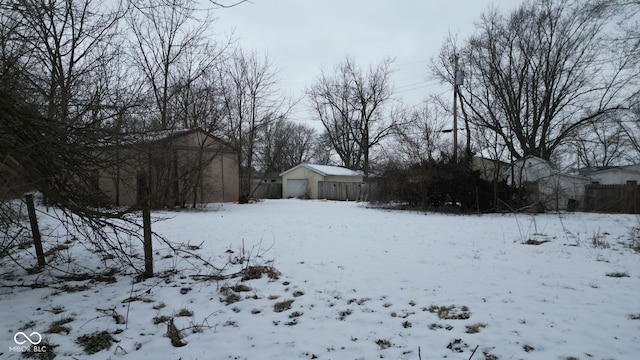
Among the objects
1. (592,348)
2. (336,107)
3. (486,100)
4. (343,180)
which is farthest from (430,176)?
(336,107)

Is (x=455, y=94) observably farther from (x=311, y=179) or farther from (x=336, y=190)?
(x=311, y=179)

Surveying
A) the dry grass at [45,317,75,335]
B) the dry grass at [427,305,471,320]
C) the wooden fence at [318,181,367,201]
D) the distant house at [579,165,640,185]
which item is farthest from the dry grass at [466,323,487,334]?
the wooden fence at [318,181,367,201]

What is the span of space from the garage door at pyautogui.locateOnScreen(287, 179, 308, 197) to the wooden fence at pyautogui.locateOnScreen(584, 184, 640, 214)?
67.9ft

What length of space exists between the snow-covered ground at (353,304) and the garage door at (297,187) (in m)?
25.0

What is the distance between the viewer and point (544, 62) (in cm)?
2258

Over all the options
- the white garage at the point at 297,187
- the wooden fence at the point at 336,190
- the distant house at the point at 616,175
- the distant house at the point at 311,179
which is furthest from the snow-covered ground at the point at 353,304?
the white garage at the point at 297,187

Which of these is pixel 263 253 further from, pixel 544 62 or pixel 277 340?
pixel 544 62

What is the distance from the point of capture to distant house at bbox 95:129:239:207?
4.39 m

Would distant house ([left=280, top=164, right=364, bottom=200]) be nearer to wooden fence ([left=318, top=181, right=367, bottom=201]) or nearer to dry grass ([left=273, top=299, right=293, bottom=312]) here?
wooden fence ([left=318, top=181, right=367, bottom=201])

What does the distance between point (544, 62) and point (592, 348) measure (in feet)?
81.2

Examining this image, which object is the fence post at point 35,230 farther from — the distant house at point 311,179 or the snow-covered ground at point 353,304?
the distant house at point 311,179

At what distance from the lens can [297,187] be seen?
32594 mm

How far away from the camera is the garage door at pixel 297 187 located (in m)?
32.1

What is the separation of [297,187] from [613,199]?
74.7 feet
